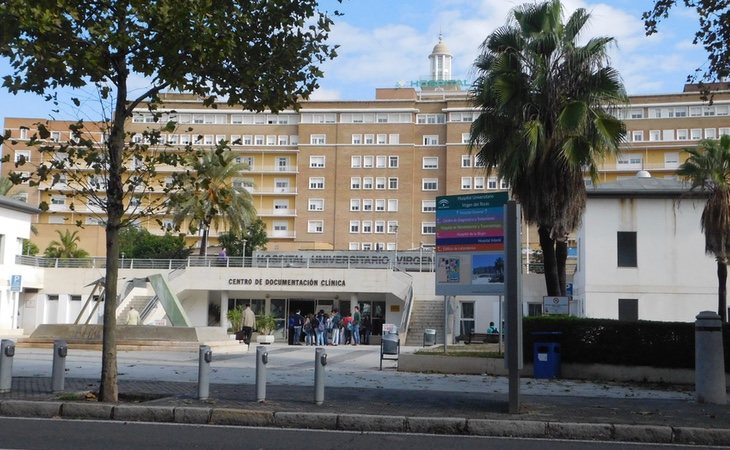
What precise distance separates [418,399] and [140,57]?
23.3ft

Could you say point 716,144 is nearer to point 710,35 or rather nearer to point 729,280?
point 729,280

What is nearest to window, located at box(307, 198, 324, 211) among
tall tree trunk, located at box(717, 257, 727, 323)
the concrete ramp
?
the concrete ramp

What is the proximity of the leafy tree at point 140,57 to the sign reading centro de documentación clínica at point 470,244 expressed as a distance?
883 cm

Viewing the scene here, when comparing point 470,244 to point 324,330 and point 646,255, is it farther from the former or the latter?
point 324,330

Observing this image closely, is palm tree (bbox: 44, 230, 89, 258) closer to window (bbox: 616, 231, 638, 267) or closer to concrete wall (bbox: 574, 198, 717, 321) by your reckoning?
concrete wall (bbox: 574, 198, 717, 321)

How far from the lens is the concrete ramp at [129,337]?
88.5 ft

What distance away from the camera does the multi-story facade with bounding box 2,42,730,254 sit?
84688 millimetres

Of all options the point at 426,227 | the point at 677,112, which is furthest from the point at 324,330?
the point at 677,112

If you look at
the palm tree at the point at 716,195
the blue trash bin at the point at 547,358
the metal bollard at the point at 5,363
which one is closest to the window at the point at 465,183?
the palm tree at the point at 716,195

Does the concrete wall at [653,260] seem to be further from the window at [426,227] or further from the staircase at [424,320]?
the window at [426,227]

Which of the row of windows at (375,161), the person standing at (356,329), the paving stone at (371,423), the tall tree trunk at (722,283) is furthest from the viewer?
the row of windows at (375,161)

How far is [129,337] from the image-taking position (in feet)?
90.9

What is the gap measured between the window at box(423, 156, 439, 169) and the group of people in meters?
46.9

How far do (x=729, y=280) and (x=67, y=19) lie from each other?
97.8 feet
